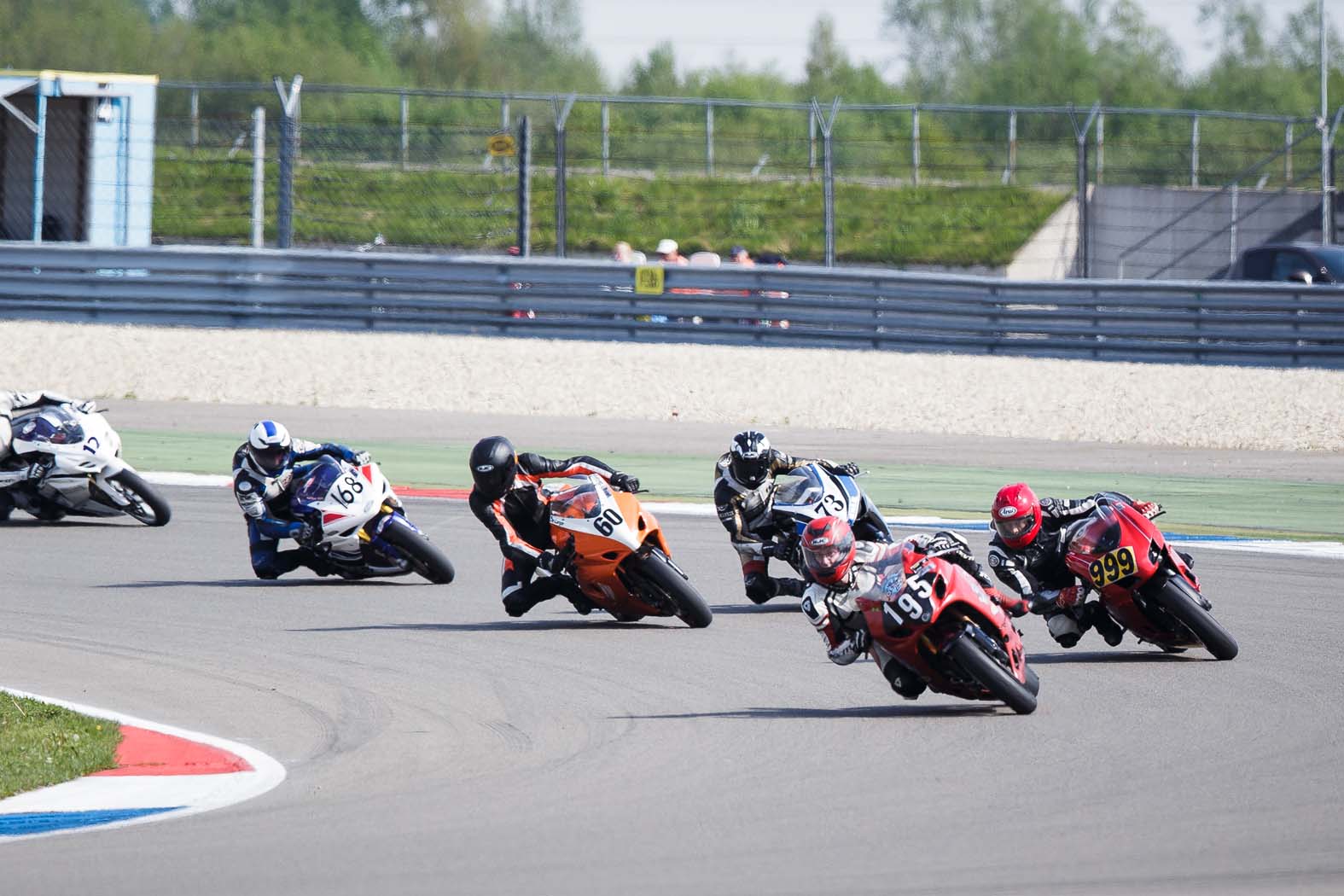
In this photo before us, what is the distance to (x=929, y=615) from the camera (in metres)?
8.06

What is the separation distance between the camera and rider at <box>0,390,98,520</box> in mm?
14109

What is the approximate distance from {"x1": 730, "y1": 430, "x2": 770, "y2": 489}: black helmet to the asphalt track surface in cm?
78

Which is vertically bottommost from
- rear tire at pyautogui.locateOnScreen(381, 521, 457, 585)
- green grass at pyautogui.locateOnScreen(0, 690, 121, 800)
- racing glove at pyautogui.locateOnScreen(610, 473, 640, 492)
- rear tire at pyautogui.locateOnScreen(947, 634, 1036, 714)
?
green grass at pyautogui.locateOnScreen(0, 690, 121, 800)

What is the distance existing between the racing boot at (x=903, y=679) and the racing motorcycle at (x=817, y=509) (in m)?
2.48

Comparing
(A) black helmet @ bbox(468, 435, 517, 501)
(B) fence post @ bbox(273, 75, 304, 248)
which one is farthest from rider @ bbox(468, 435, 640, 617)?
(B) fence post @ bbox(273, 75, 304, 248)

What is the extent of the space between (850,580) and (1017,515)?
1180 mm

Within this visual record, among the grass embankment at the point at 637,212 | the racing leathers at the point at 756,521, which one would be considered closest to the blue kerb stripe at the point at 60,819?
the racing leathers at the point at 756,521

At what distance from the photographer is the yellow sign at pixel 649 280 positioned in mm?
24031

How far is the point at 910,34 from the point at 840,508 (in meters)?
72.4

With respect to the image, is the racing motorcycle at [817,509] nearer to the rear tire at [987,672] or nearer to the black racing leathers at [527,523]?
the black racing leathers at [527,523]

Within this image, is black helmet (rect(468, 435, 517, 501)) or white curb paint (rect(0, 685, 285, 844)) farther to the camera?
black helmet (rect(468, 435, 517, 501))

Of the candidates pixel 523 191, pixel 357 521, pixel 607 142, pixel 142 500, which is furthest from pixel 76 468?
pixel 607 142

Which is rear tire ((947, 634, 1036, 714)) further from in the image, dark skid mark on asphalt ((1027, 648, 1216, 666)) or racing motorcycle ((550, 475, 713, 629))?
racing motorcycle ((550, 475, 713, 629))

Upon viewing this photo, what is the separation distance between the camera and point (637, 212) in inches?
1533
